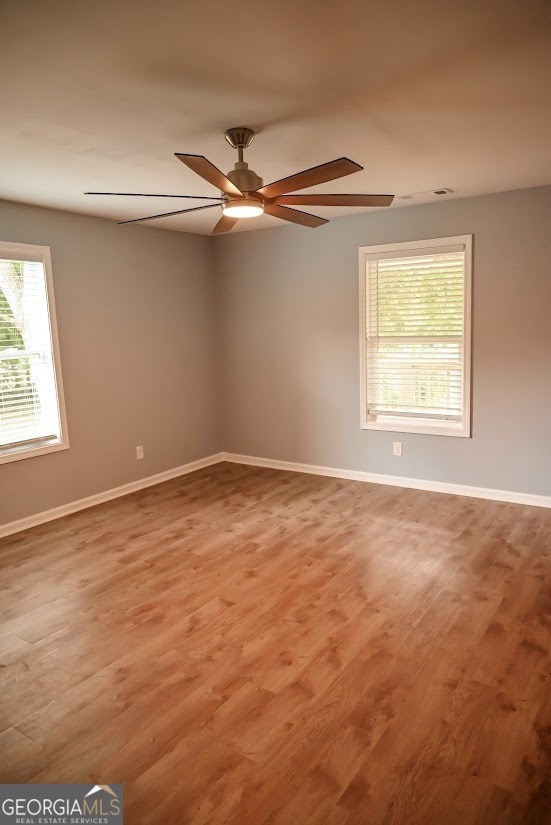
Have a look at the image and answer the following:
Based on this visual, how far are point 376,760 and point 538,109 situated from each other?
289 cm

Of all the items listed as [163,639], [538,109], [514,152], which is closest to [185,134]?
[538,109]

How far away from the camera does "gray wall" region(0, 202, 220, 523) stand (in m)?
4.35

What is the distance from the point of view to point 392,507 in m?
4.48

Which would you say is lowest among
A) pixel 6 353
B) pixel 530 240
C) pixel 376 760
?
pixel 376 760

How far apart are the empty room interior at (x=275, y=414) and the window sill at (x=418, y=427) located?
3 cm

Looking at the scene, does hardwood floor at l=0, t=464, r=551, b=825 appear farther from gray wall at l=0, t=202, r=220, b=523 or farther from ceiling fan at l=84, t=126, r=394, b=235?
ceiling fan at l=84, t=126, r=394, b=235

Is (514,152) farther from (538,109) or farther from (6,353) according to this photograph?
(6,353)

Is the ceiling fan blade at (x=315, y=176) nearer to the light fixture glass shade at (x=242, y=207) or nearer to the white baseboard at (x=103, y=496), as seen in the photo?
the light fixture glass shade at (x=242, y=207)

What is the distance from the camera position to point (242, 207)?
274 cm

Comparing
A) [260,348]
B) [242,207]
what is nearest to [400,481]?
[260,348]

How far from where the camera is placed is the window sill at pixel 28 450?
409 centimetres

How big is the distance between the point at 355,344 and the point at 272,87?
305cm

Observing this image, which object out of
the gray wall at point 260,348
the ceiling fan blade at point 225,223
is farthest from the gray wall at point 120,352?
the ceiling fan blade at point 225,223

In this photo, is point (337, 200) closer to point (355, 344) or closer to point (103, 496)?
point (355, 344)
